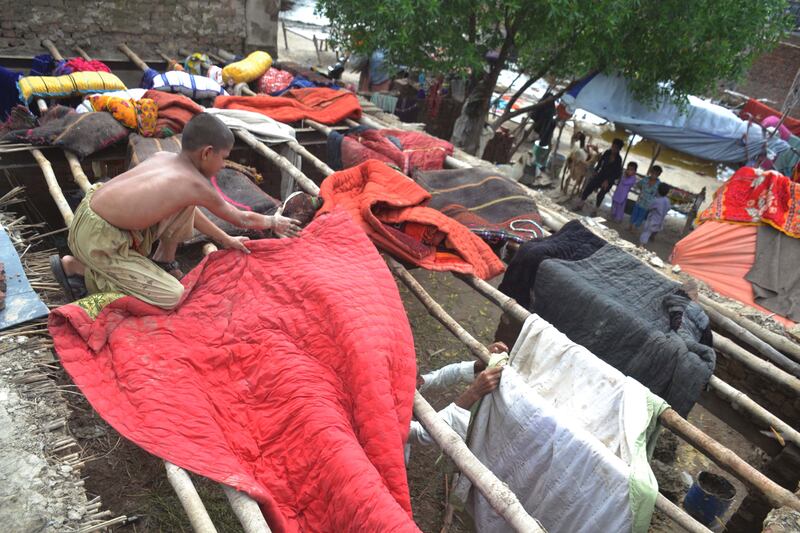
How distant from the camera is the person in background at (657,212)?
9.86m

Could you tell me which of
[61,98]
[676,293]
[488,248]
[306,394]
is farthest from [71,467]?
[61,98]

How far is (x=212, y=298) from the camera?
308 cm

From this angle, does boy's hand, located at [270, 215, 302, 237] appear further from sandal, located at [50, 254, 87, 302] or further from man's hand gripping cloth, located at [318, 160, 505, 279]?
sandal, located at [50, 254, 87, 302]

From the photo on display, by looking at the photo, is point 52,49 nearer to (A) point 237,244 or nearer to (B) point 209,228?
(B) point 209,228

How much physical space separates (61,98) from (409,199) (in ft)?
15.3

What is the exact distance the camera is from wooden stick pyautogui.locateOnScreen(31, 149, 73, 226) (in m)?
3.73

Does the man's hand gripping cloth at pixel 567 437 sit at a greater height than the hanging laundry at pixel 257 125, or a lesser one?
lesser

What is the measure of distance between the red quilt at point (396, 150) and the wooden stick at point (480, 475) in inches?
129

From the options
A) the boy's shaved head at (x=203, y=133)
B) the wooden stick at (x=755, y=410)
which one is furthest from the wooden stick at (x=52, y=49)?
the wooden stick at (x=755, y=410)

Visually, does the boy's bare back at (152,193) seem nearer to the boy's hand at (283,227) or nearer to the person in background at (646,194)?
the boy's hand at (283,227)

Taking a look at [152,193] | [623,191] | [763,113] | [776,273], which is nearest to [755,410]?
[152,193]

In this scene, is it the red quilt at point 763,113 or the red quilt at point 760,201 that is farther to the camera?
the red quilt at point 763,113

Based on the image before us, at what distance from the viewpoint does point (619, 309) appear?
129 inches

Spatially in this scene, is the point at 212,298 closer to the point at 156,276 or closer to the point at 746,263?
the point at 156,276
